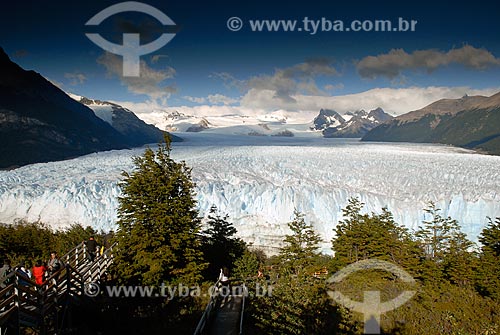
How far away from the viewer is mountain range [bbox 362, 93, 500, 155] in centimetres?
10300

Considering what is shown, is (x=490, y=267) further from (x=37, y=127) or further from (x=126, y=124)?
(x=126, y=124)

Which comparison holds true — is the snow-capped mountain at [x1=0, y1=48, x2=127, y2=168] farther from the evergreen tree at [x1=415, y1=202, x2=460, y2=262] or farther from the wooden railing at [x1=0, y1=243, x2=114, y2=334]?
the evergreen tree at [x1=415, y1=202, x2=460, y2=262]

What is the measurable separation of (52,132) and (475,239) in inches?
2256

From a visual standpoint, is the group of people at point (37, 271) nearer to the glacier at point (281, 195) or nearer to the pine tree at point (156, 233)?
the pine tree at point (156, 233)

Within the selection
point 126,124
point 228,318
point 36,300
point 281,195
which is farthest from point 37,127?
point 228,318

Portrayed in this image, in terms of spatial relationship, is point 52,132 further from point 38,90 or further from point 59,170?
point 59,170

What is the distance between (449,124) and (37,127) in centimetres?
12359

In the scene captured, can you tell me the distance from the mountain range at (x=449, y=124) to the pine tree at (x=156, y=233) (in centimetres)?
10303

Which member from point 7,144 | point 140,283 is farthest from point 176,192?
point 7,144

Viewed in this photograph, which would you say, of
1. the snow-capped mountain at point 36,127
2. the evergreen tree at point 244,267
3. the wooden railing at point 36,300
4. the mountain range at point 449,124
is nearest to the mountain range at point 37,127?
the snow-capped mountain at point 36,127

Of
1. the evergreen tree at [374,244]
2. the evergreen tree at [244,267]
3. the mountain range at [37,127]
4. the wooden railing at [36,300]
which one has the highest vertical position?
the mountain range at [37,127]

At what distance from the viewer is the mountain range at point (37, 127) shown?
4784 cm

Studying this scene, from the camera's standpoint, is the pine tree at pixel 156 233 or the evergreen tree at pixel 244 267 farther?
the evergreen tree at pixel 244 267

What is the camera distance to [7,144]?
157ft
